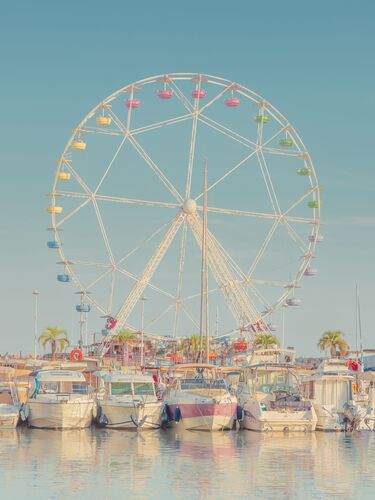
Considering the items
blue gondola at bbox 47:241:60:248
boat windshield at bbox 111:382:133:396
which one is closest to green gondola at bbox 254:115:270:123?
blue gondola at bbox 47:241:60:248

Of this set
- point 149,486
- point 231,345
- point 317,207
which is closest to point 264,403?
point 149,486

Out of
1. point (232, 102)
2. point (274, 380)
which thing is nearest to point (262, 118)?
point (232, 102)

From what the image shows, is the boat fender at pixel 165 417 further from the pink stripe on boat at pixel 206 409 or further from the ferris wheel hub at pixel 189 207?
the ferris wheel hub at pixel 189 207

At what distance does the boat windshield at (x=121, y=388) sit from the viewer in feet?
168

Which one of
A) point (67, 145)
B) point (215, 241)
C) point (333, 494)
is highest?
point (67, 145)

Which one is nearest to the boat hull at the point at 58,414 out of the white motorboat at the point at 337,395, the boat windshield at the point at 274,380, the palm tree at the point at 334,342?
the boat windshield at the point at 274,380

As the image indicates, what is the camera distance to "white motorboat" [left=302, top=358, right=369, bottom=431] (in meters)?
52.7

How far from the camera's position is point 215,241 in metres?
76.9

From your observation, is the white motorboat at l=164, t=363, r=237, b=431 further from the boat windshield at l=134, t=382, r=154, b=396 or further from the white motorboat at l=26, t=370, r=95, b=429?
the white motorboat at l=26, t=370, r=95, b=429

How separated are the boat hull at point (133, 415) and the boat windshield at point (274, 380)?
715 centimetres

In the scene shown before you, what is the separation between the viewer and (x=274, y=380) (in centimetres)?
5622

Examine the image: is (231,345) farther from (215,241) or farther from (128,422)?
(128,422)

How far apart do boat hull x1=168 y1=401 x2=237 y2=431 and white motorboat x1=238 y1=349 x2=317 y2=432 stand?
1.36 m

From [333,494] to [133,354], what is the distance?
231 ft
